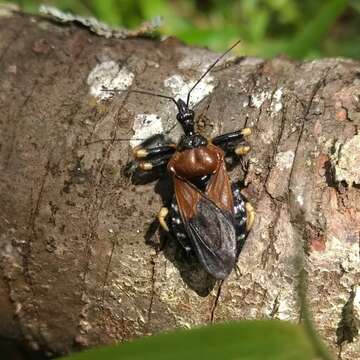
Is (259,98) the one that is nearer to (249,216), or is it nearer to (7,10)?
(249,216)

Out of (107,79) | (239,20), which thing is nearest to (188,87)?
(107,79)

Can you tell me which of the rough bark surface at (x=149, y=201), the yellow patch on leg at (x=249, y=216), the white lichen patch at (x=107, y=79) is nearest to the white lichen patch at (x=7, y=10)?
the rough bark surface at (x=149, y=201)

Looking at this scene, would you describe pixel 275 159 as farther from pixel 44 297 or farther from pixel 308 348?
pixel 44 297

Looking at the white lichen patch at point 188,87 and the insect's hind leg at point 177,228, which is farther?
the white lichen patch at point 188,87

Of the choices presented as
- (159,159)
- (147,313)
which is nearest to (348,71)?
(159,159)

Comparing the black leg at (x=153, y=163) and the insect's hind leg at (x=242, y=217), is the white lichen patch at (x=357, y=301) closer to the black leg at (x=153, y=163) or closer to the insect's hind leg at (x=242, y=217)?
the insect's hind leg at (x=242, y=217)

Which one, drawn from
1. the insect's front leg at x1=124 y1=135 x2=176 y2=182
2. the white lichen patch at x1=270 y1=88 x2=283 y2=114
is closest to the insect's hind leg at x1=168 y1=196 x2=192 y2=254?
the insect's front leg at x1=124 y1=135 x2=176 y2=182
